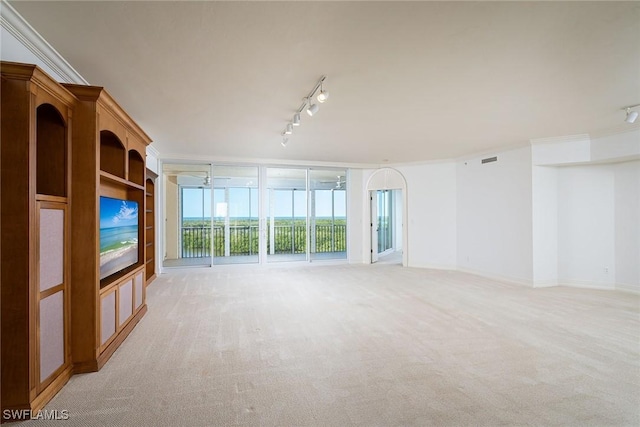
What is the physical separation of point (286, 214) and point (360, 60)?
6379 millimetres

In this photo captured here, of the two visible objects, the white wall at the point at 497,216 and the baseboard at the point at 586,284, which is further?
the white wall at the point at 497,216

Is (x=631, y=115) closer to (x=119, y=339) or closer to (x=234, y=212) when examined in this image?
(x=119, y=339)

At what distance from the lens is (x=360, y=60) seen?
100 inches

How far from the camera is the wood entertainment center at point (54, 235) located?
1833mm

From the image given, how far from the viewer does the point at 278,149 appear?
6137mm

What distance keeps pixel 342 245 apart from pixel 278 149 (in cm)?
455

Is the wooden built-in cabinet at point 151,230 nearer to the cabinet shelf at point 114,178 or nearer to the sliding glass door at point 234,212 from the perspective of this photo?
the sliding glass door at point 234,212

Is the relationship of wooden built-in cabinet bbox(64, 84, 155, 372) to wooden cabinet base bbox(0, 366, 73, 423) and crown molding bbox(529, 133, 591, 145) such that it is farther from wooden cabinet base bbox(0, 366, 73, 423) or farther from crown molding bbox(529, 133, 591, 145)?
crown molding bbox(529, 133, 591, 145)

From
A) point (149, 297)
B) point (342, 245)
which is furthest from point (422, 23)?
point (342, 245)

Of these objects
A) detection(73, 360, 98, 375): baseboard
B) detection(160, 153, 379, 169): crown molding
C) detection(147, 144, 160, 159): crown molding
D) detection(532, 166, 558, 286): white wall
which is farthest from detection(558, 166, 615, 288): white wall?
detection(147, 144, 160, 159): crown molding

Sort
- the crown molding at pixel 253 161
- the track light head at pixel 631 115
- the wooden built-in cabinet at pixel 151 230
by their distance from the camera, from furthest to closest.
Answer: the crown molding at pixel 253 161 → the wooden built-in cabinet at pixel 151 230 → the track light head at pixel 631 115

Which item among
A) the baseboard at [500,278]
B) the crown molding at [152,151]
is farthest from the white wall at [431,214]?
the crown molding at [152,151]

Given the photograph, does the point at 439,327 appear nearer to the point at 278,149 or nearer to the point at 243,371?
the point at 243,371

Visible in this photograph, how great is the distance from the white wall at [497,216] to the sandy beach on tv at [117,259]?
6334 mm
